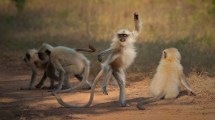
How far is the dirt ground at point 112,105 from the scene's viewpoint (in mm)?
8766

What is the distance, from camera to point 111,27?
60.6ft

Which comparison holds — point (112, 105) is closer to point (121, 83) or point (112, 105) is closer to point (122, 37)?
point (121, 83)

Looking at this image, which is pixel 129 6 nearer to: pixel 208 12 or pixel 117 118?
pixel 208 12

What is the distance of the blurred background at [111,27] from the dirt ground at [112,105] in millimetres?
1146

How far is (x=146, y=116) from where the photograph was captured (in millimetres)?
8664

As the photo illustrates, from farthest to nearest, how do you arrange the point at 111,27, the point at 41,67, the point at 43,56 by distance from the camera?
the point at 111,27 → the point at 41,67 → the point at 43,56

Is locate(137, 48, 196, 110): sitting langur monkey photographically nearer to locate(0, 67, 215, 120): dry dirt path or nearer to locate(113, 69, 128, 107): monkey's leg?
locate(0, 67, 215, 120): dry dirt path

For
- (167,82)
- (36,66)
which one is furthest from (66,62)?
(167,82)

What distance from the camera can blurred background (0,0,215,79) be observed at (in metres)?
14.1

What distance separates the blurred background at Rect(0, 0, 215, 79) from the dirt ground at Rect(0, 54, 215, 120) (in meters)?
1.15

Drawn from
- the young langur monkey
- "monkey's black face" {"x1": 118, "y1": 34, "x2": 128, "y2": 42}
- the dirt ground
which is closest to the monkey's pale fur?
the young langur monkey

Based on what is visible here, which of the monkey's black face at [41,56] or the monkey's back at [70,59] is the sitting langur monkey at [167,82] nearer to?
the monkey's back at [70,59]

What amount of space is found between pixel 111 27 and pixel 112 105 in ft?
28.5

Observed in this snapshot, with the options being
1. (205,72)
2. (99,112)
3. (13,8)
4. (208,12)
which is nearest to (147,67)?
(205,72)
